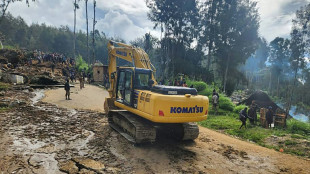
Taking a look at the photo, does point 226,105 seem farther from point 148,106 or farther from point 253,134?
point 148,106

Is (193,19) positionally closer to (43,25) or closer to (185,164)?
(185,164)

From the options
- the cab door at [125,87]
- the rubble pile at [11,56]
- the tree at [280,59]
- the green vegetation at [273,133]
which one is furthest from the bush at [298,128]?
the tree at [280,59]

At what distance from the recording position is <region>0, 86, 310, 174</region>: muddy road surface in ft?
16.9

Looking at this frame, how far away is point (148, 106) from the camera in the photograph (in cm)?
604

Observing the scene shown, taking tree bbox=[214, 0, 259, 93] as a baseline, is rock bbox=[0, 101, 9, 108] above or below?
below

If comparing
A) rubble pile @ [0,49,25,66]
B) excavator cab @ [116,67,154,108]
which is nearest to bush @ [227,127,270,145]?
excavator cab @ [116,67,154,108]

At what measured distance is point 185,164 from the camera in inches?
223


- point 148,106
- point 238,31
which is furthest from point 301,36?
point 148,106

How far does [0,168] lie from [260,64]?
283 ft

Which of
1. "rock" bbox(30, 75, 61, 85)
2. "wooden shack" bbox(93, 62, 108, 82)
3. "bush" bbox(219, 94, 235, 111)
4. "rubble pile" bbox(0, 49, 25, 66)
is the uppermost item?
"rubble pile" bbox(0, 49, 25, 66)

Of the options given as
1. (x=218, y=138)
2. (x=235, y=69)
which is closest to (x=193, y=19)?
(x=235, y=69)

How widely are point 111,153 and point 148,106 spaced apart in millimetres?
1839

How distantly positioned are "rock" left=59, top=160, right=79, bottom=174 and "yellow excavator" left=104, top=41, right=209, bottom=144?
201 centimetres

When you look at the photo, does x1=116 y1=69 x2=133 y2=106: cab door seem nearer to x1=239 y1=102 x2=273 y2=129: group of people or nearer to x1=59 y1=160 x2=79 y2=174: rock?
x1=59 y1=160 x2=79 y2=174: rock
